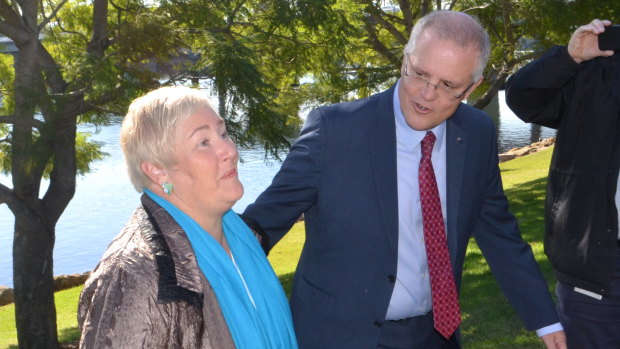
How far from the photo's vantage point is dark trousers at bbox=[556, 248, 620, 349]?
3.12m

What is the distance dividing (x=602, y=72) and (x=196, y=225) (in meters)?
1.93

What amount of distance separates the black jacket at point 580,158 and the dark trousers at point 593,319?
0.26ft

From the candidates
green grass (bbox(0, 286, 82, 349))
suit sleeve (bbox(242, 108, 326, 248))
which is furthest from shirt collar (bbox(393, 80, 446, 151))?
green grass (bbox(0, 286, 82, 349))

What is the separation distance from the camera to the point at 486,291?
8383 millimetres

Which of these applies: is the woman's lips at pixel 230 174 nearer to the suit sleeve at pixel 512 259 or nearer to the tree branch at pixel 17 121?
the suit sleeve at pixel 512 259

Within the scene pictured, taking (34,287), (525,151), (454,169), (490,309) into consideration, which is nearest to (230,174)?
(454,169)

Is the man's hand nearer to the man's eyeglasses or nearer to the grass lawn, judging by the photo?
the man's eyeglasses

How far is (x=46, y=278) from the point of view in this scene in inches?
407

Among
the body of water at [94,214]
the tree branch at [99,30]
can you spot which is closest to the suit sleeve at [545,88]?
the tree branch at [99,30]

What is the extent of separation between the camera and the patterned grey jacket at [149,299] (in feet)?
5.99

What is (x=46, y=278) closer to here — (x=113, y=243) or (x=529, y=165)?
(x=113, y=243)

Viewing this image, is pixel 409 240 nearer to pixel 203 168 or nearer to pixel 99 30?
pixel 203 168

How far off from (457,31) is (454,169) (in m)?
0.55

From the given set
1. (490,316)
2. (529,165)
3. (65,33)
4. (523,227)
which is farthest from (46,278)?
(529,165)
